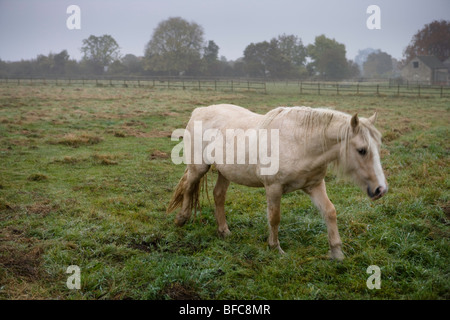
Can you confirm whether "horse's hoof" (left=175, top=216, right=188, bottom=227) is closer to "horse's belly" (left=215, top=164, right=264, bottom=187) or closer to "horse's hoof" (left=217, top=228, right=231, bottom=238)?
"horse's hoof" (left=217, top=228, right=231, bottom=238)

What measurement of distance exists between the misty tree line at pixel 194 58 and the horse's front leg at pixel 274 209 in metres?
61.7

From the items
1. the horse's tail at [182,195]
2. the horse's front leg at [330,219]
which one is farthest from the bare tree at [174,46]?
the horse's front leg at [330,219]

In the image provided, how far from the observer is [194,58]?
65.0m

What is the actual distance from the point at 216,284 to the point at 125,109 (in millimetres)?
16766

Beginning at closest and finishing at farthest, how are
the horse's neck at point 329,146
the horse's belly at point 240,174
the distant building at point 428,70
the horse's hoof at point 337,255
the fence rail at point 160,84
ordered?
the horse's neck at point 329,146 → the horse's hoof at point 337,255 → the horse's belly at point 240,174 → the fence rail at point 160,84 → the distant building at point 428,70

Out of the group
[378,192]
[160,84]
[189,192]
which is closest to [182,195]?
[189,192]

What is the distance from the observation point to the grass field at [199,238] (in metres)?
3.60

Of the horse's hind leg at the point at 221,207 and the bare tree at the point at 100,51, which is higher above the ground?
the bare tree at the point at 100,51

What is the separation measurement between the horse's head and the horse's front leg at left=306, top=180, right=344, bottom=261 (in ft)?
1.68

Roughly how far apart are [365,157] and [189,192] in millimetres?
2818

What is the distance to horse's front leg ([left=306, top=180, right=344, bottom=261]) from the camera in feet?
13.5

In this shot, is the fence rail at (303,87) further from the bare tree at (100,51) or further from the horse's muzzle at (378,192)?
the horse's muzzle at (378,192)

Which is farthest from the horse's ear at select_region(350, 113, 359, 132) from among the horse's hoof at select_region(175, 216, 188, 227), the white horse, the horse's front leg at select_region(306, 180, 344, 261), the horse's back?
the horse's hoof at select_region(175, 216, 188, 227)

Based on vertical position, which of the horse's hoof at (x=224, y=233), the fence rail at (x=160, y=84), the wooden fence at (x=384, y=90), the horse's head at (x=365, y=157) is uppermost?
the fence rail at (x=160, y=84)
